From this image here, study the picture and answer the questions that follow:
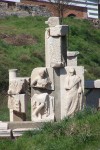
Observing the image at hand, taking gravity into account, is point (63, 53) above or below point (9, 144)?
above

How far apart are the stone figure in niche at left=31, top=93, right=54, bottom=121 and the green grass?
4.83 feet

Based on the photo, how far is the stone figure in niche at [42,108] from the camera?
16.0 meters

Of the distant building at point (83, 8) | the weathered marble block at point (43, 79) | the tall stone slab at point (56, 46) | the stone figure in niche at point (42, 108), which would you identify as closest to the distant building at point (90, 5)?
the distant building at point (83, 8)

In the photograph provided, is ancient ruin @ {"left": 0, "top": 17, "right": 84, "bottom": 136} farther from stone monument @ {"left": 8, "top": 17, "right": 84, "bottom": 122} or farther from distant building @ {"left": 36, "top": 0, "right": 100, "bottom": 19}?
distant building @ {"left": 36, "top": 0, "right": 100, "bottom": 19}

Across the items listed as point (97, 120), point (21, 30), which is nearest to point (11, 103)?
point (97, 120)

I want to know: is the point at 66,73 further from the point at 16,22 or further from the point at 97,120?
the point at 16,22

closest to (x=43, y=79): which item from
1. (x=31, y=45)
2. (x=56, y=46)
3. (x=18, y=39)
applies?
(x=56, y=46)

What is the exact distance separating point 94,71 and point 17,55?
11.9 ft

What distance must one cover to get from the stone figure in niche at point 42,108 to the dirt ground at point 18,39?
16395mm

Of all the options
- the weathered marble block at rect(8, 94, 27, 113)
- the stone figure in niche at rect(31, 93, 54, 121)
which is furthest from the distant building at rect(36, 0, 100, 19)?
the stone figure in niche at rect(31, 93, 54, 121)

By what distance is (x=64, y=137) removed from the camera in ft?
45.2

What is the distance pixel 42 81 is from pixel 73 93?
32.6 inches

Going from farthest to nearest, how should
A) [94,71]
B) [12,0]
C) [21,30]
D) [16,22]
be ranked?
[12,0] → [16,22] → [21,30] → [94,71]

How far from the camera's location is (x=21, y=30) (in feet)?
117
